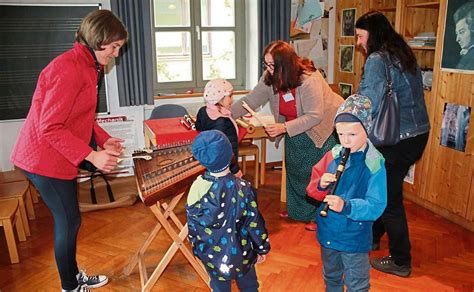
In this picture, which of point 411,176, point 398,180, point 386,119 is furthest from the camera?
point 411,176

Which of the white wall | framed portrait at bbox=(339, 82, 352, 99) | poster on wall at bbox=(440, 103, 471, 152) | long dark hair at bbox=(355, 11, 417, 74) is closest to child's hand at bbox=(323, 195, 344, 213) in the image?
long dark hair at bbox=(355, 11, 417, 74)

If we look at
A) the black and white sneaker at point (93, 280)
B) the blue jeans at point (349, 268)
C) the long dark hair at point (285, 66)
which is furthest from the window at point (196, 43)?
the blue jeans at point (349, 268)

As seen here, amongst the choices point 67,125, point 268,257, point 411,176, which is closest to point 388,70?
point 268,257

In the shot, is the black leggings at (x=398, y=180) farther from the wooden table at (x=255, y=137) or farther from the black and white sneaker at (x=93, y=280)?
the black and white sneaker at (x=93, y=280)

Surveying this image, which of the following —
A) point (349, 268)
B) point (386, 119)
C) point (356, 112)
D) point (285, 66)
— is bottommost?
point (349, 268)

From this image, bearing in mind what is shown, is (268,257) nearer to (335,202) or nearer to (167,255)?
(167,255)

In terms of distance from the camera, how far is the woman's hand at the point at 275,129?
2.91 metres

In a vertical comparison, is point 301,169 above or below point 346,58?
below

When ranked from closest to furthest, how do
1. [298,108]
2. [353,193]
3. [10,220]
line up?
[353,193] → [10,220] → [298,108]

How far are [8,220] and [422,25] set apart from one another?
3.57 metres

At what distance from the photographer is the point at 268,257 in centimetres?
284

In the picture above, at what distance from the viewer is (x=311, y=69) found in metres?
2.97

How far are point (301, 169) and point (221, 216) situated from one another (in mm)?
1610

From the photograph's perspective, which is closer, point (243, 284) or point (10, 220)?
point (243, 284)
